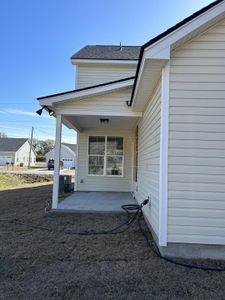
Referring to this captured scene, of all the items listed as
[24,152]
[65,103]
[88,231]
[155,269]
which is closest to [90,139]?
[65,103]

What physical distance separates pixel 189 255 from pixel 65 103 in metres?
4.96

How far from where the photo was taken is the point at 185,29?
11.2 feet

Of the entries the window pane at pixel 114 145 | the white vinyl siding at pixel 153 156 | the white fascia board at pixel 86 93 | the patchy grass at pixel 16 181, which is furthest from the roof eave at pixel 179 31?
the patchy grass at pixel 16 181

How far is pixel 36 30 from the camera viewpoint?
12.5 m

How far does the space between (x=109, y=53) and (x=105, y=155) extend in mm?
5051

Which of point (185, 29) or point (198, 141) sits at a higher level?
point (185, 29)

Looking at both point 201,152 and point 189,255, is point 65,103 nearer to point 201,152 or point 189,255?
point 201,152

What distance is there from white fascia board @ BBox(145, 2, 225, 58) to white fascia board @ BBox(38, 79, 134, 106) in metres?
2.86

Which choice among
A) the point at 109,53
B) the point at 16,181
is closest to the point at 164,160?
the point at 109,53

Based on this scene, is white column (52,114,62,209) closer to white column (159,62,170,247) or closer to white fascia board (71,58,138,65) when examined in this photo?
white column (159,62,170,247)

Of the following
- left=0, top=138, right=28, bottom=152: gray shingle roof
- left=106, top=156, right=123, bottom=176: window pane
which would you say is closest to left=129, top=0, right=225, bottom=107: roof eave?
left=106, top=156, right=123, bottom=176: window pane

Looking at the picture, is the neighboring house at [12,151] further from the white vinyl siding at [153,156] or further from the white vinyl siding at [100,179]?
the white vinyl siding at [153,156]

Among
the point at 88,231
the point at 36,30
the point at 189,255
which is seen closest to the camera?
the point at 189,255

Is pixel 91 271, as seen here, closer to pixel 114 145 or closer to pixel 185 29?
pixel 185 29
